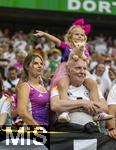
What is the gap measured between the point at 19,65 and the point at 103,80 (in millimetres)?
2074

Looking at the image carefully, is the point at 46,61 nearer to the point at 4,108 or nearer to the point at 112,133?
the point at 4,108

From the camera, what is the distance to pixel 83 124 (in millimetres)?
5742

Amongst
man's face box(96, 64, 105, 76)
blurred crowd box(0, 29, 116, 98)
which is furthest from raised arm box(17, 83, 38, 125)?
man's face box(96, 64, 105, 76)

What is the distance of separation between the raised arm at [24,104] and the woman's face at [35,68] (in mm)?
257

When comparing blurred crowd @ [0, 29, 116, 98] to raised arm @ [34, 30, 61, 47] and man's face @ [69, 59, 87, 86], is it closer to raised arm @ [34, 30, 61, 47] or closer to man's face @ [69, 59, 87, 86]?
raised arm @ [34, 30, 61, 47]

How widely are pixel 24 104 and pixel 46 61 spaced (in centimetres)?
719

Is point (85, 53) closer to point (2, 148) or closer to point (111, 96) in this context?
point (111, 96)

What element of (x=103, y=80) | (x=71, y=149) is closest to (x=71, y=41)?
(x=71, y=149)

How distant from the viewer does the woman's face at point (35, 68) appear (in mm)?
6113

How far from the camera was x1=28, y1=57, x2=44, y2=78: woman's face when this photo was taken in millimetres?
6113

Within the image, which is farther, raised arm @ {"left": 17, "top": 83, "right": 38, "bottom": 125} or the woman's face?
the woman's face

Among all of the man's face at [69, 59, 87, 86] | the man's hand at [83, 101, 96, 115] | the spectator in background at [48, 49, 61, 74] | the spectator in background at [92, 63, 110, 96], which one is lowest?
the man's hand at [83, 101, 96, 115]

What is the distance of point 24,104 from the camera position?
5789 mm

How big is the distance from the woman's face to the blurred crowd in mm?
1449
